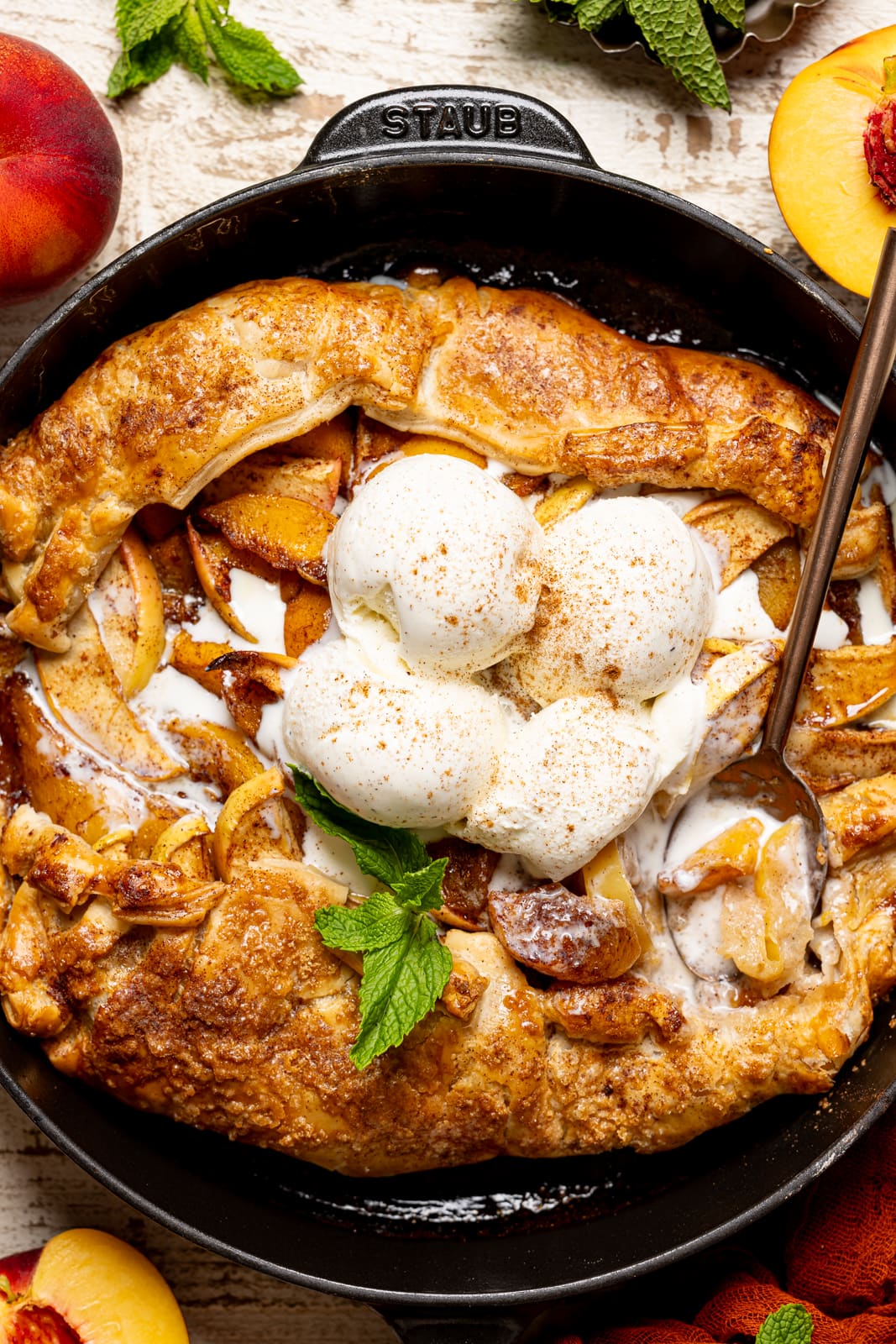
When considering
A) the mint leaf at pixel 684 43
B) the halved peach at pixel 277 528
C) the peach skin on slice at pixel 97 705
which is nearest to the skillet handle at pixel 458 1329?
the peach skin on slice at pixel 97 705

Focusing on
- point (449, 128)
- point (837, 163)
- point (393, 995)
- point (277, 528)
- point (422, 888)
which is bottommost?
point (393, 995)

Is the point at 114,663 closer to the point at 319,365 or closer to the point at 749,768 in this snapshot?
the point at 319,365

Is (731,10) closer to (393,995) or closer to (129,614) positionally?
(129,614)

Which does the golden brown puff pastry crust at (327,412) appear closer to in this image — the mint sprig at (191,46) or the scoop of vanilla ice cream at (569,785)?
the scoop of vanilla ice cream at (569,785)

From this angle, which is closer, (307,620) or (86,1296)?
(307,620)

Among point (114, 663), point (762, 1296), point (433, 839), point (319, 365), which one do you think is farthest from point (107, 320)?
point (762, 1296)

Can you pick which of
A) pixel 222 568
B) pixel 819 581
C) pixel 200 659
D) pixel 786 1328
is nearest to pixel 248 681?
pixel 200 659
